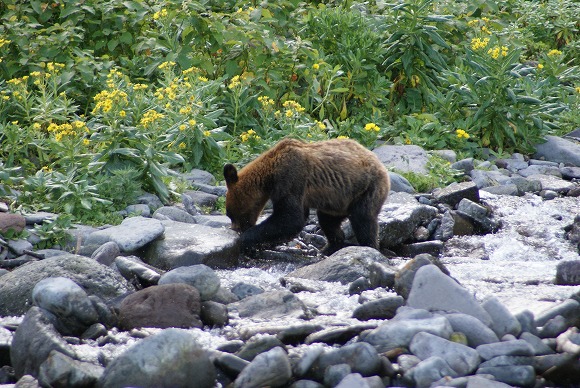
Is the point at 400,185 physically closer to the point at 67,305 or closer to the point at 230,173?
the point at 230,173

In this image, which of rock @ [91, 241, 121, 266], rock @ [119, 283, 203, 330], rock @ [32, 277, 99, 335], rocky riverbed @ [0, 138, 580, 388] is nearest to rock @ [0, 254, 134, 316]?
rocky riverbed @ [0, 138, 580, 388]

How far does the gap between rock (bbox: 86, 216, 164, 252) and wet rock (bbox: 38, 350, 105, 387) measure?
2758mm

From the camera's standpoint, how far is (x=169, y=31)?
12094 millimetres

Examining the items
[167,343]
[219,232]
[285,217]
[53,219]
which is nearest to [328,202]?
[285,217]

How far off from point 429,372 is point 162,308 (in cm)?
208

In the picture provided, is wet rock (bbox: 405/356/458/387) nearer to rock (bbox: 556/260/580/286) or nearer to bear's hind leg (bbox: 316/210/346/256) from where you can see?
rock (bbox: 556/260/580/286)

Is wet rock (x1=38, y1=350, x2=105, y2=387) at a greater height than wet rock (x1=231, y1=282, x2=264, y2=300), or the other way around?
wet rock (x1=38, y1=350, x2=105, y2=387)

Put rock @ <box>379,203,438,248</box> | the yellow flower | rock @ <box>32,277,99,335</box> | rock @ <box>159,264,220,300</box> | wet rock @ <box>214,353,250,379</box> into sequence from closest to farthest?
wet rock @ <box>214,353,250,379</box> → rock @ <box>32,277,99,335</box> → rock @ <box>159,264,220,300</box> → rock @ <box>379,203,438,248</box> → the yellow flower

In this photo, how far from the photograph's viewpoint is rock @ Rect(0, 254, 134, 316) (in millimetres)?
6629

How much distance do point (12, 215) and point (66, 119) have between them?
2.30 m

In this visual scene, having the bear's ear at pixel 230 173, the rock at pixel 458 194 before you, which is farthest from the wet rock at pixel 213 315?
the rock at pixel 458 194

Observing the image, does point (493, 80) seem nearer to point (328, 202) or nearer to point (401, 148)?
point (401, 148)

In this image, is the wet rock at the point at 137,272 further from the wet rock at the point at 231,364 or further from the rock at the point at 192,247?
the wet rock at the point at 231,364

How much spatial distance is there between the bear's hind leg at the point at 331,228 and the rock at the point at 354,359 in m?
3.97
